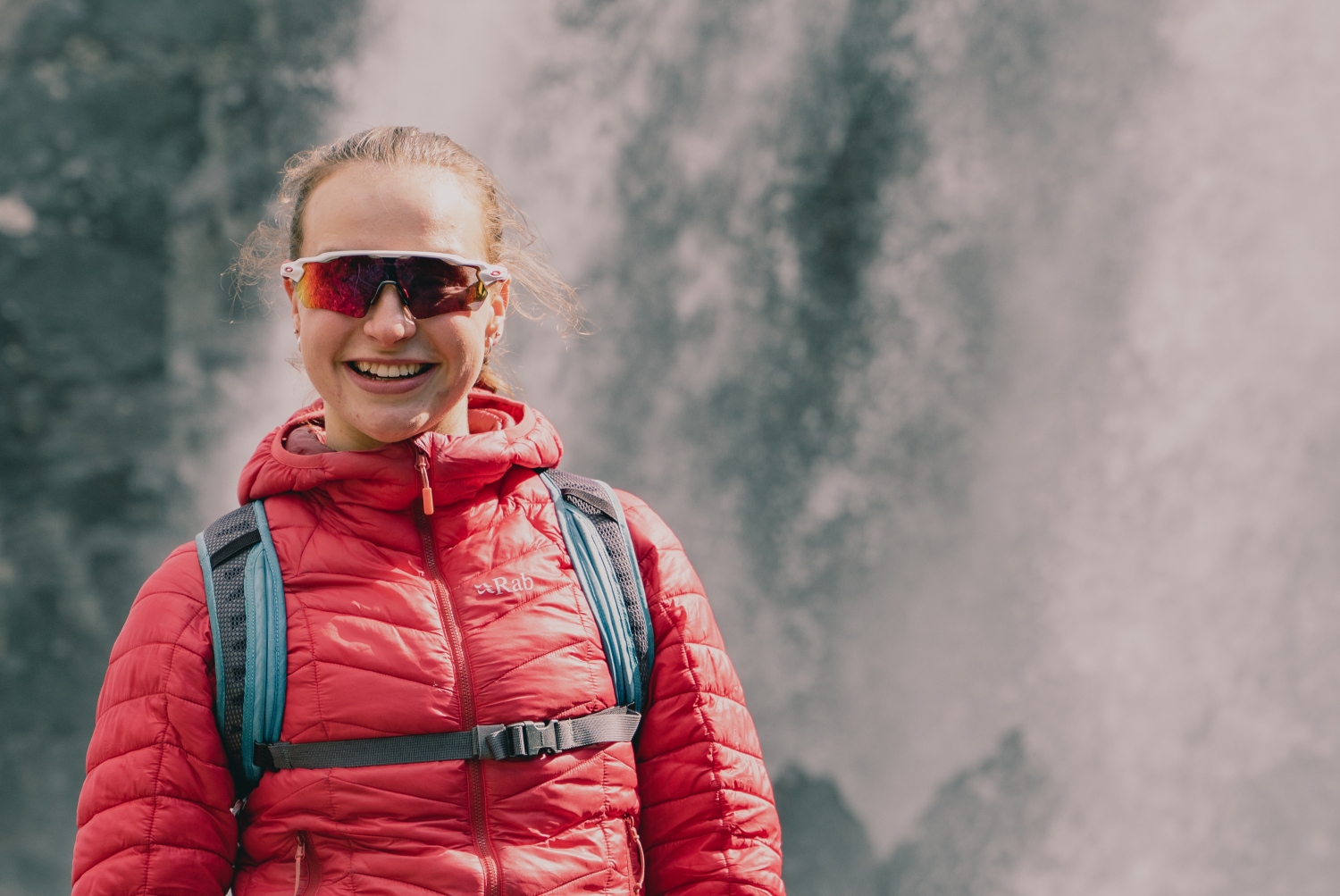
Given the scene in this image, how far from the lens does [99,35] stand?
16.8ft

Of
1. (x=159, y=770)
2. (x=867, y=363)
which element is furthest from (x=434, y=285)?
(x=867, y=363)

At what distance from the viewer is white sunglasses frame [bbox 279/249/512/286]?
1.18 metres

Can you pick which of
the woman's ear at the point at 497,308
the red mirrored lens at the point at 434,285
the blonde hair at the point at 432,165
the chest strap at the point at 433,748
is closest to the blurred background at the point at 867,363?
the blonde hair at the point at 432,165

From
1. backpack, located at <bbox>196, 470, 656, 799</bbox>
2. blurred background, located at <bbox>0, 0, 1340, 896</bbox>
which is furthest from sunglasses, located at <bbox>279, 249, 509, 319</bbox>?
blurred background, located at <bbox>0, 0, 1340, 896</bbox>

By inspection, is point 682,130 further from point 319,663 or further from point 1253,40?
point 319,663

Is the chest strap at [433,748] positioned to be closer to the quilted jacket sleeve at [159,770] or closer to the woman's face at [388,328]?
the quilted jacket sleeve at [159,770]

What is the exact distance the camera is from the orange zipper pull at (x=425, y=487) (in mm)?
1178

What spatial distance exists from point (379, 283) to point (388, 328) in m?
0.05

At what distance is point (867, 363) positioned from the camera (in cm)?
532

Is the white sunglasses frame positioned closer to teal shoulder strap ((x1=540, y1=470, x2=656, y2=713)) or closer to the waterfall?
teal shoulder strap ((x1=540, y1=470, x2=656, y2=713))

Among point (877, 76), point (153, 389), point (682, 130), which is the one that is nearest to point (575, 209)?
point (682, 130)

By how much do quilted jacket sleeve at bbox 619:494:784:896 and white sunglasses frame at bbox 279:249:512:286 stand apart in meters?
0.37

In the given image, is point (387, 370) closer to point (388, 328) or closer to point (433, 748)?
point (388, 328)

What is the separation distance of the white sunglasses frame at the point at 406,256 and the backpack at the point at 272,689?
26cm
